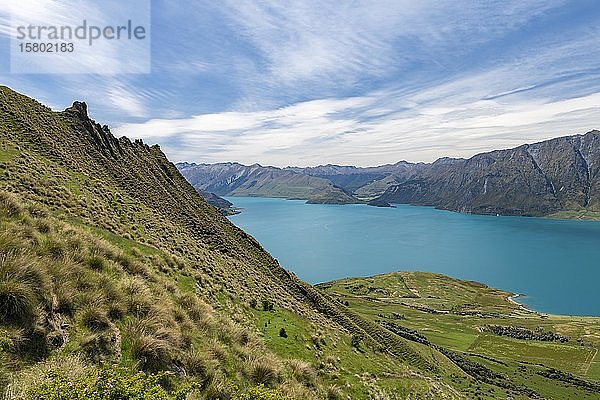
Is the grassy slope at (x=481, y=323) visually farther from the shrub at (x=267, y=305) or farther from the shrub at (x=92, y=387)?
the shrub at (x=92, y=387)

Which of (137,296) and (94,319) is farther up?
(137,296)

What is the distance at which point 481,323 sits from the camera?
361 feet

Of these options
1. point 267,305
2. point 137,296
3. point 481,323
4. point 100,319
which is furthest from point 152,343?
point 481,323

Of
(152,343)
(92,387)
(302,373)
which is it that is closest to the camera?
(92,387)

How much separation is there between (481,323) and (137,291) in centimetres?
11992

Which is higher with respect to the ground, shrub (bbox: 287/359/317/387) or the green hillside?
the green hillside

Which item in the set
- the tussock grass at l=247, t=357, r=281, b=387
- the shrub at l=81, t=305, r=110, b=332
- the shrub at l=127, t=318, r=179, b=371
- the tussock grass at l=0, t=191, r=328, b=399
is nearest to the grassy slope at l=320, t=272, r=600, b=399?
the tussock grass at l=247, t=357, r=281, b=387

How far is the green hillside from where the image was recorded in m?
8.42

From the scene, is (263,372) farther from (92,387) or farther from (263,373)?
(92,387)

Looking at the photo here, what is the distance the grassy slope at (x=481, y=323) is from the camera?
7394 cm

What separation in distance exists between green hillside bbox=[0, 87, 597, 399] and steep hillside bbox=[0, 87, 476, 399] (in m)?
0.06

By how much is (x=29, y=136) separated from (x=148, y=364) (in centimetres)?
2795

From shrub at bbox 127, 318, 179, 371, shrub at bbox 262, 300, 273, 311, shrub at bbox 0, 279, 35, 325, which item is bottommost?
shrub at bbox 262, 300, 273, 311

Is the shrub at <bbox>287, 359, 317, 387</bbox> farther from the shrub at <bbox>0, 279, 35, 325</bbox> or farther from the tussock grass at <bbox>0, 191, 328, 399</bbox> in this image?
the shrub at <bbox>0, 279, 35, 325</bbox>
